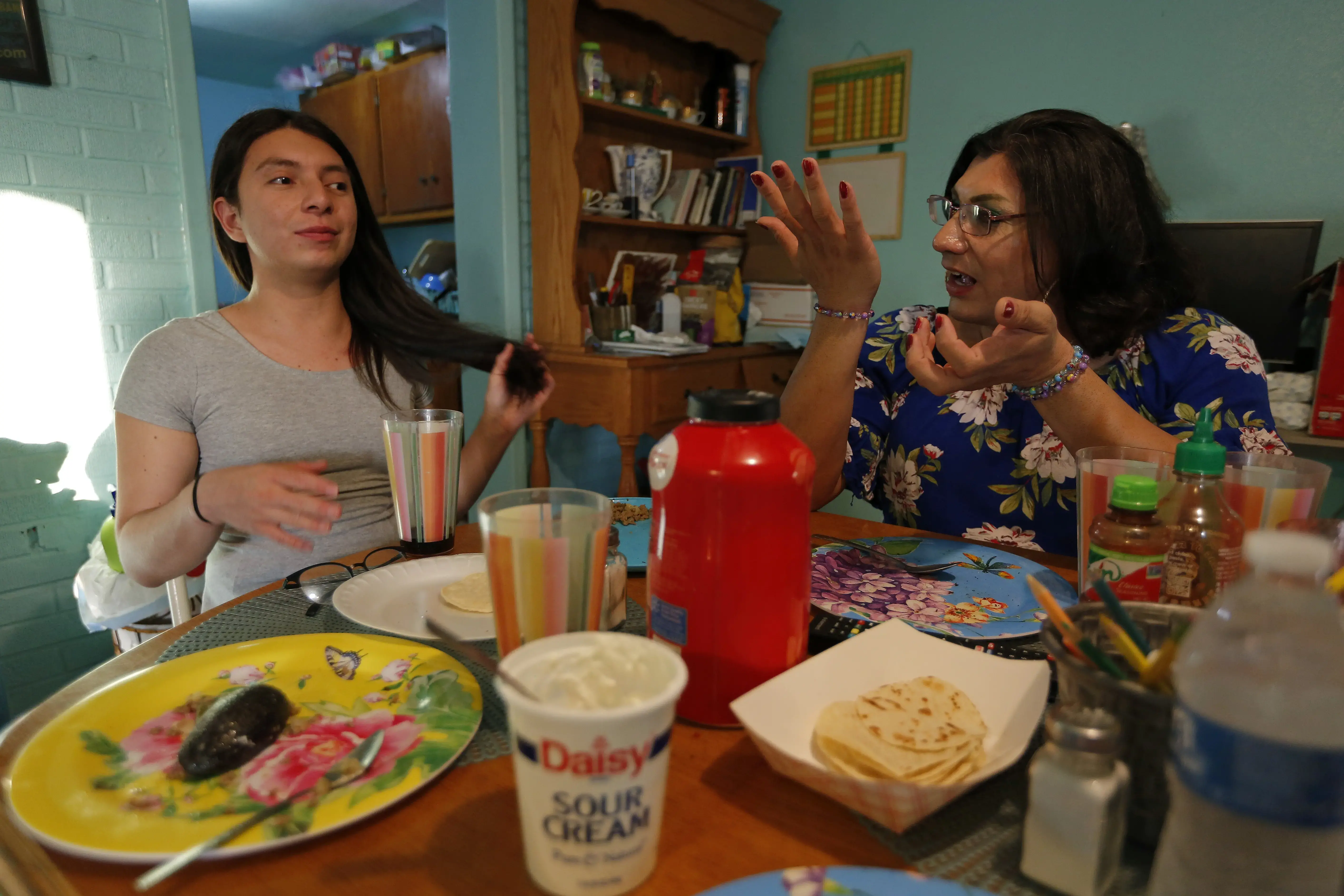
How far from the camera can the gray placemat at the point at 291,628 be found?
69 centimetres

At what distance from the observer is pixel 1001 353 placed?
90 cm

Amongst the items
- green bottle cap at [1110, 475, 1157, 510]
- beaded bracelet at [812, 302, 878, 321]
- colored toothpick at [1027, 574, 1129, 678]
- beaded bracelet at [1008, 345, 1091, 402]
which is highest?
beaded bracelet at [812, 302, 878, 321]

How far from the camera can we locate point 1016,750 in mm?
521

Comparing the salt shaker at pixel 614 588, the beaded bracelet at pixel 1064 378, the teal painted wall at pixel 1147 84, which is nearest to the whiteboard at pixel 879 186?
the teal painted wall at pixel 1147 84

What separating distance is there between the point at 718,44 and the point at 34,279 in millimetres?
2565

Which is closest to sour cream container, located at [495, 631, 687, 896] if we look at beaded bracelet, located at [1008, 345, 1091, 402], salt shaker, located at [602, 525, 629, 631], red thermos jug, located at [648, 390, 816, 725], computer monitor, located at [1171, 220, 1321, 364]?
red thermos jug, located at [648, 390, 816, 725]

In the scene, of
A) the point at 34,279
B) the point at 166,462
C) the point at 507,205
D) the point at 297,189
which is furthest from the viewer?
the point at 507,205

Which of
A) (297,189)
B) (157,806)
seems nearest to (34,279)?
(297,189)

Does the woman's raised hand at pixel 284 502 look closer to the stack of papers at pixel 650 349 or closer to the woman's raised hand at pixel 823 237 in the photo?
the woman's raised hand at pixel 823 237

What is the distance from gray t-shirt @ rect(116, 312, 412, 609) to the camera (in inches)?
Answer: 49.3

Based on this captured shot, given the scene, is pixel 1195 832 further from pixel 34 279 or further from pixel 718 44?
pixel 718 44

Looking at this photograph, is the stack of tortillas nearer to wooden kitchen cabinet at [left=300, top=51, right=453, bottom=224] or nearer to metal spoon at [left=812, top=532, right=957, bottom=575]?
metal spoon at [left=812, top=532, right=957, bottom=575]

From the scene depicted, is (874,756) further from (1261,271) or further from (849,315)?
(1261,271)

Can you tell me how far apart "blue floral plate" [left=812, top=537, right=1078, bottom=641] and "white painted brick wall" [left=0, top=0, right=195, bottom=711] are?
6.40ft
